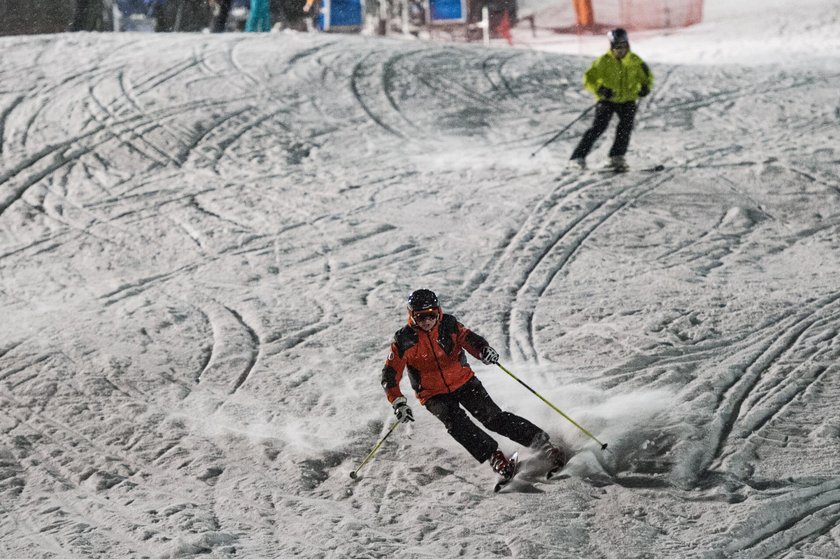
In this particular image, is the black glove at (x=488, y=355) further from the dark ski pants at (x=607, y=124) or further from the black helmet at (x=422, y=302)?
the dark ski pants at (x=607, y=124)

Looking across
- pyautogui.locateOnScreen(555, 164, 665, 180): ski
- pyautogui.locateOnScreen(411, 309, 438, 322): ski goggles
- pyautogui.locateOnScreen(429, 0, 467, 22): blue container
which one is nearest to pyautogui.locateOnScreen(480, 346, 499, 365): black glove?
pyautogui.locateOnScreen(411, 309, 438, 322): ski goggles

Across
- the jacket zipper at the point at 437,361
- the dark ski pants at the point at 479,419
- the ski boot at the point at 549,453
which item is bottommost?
the ski boot at the point at 549,453

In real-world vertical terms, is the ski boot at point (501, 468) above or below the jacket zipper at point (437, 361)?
below

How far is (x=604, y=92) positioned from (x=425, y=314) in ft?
21.6

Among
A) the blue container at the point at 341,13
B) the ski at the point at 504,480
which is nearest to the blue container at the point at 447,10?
the blue container at the point at 341,13

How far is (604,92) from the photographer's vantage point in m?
11.8

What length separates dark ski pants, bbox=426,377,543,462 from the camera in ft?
20.0

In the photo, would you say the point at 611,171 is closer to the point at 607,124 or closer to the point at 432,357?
the point at 607,124

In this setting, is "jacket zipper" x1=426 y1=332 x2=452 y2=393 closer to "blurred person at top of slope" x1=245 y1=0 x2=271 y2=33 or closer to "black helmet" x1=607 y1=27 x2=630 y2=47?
"black helmet" x1=607 y1=27 x2=630 y2=47

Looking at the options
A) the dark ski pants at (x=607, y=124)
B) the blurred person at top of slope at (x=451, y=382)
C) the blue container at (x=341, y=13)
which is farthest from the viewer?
the blue container at (x=341, y=13)

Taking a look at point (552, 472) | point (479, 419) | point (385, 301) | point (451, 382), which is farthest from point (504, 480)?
point (385, 301)

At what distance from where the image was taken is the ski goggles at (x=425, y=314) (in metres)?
5.98

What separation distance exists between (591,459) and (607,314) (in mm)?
2495

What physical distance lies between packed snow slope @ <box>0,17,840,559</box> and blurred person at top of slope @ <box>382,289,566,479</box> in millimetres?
248
